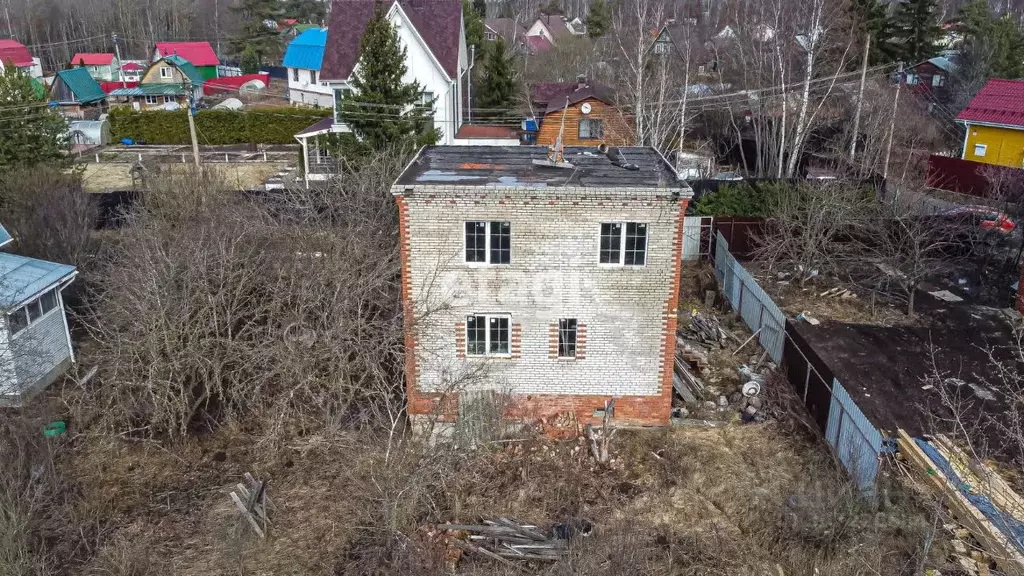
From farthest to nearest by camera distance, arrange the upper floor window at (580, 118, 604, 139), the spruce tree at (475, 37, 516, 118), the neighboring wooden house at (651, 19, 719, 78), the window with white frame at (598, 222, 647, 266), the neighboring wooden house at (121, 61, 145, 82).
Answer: the neighboring wooden house at (121, 61, 145, 82)
the neighboring wooden house at (651, 19, 719, 78)
the spruce tree at (475, 37, 516, 118)
the upper floor window at (580, 118, 604, 139)
the window with white frame at (598, 222, 647, 266)

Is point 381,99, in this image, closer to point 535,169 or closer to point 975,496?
point 535,169

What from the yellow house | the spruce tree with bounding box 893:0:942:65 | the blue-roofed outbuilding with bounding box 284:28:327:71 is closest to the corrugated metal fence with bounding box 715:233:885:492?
the yellow house

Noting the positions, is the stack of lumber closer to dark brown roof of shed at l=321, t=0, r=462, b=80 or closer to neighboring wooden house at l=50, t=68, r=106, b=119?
dark brown roof of shed at l=321, t=0, r=462, b=80

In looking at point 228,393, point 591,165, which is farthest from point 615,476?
point 228,393

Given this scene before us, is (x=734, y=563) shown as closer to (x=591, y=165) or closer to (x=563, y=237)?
(x=563, y=237)

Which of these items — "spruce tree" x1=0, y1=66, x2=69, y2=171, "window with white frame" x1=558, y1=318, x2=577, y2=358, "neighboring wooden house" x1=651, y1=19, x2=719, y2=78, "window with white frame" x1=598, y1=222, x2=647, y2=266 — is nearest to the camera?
"window with white frame" x1=598, y1=222, x2=647, y2=266

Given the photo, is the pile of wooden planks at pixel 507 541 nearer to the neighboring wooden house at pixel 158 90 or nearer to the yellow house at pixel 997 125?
the yellow house at pixel 997 125

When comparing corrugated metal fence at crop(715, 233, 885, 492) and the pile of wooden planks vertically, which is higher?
corrugated metal fence at crop(715, 233, 885, 492)

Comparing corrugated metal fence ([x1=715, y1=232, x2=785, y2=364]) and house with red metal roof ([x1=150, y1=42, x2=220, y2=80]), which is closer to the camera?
corrugated metal fence ([x1=715, y1=232, x2=785, y2=364])
